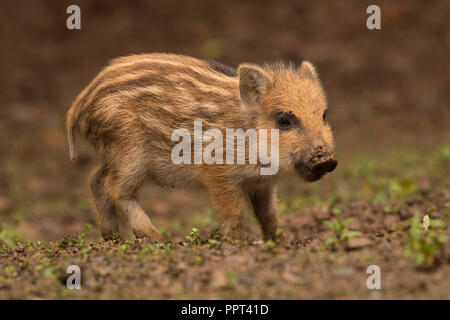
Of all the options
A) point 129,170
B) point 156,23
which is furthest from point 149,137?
point 156,23

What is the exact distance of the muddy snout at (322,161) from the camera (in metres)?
6.27

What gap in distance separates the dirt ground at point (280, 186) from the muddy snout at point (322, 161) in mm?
510

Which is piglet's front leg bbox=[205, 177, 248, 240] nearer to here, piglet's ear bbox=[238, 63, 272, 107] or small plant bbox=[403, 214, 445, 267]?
piglet's ear bbox=[238, 63, 272, 107]

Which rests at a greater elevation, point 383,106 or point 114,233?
point 383,106

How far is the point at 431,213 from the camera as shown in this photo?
7.13m

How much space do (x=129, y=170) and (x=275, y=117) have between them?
1.68 meters

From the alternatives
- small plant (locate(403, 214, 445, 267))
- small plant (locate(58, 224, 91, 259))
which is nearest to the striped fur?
small plant (locate(58, 224, 91, 259))

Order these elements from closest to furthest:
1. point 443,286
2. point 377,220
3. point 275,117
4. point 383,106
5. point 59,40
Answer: point 443,286 < point 275,117 < point 377,220 < point 383,106 < point 59,40

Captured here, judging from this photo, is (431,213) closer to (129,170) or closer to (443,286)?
A: (443,286)

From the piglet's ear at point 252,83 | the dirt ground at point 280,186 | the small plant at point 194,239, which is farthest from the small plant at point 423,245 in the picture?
the piglet's ear at point 252,83

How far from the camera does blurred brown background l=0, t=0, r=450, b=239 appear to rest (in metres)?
13.6

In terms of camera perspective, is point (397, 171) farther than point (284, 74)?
Yes

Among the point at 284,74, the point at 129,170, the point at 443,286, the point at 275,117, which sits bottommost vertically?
the point at 443,286

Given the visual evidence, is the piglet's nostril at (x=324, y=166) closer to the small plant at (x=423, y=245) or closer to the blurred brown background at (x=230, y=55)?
the small plant at (x=423, y=245)
